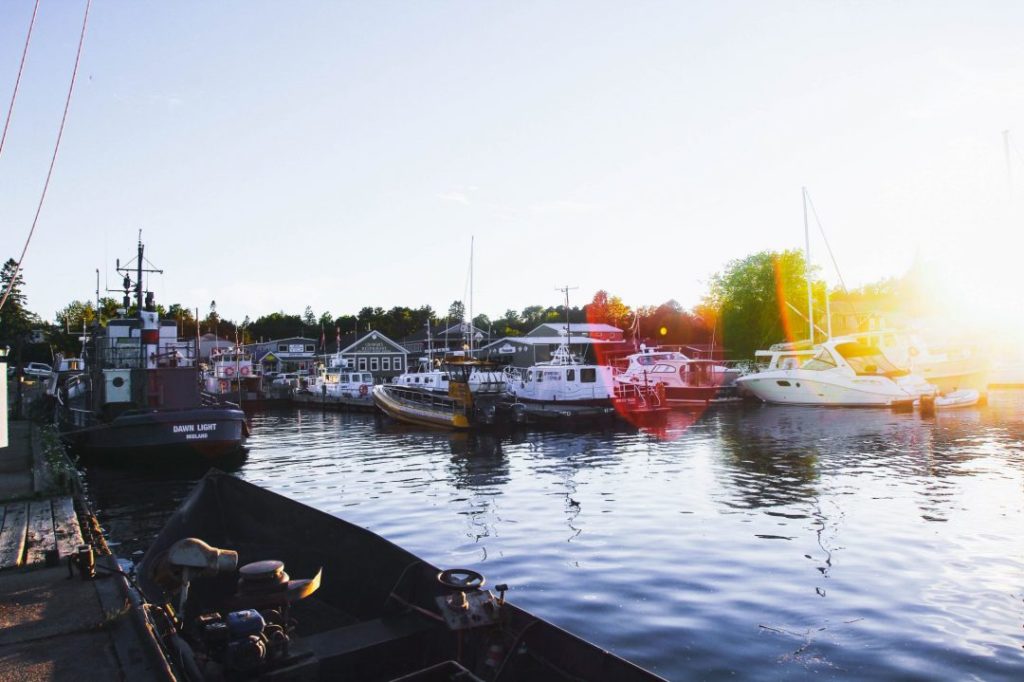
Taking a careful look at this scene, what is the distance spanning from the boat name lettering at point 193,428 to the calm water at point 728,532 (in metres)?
1.63

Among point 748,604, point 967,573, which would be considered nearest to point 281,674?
point 748,604

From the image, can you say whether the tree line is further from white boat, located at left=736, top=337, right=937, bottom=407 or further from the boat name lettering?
the boat name lettering

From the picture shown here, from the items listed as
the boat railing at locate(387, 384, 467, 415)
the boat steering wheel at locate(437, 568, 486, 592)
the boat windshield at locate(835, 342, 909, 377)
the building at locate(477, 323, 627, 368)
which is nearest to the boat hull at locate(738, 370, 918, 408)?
the boat windshield at locate(835, 342, 909, 377)

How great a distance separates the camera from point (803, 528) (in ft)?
44.8

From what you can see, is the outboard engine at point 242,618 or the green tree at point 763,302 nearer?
the outboard engine at point 242,618

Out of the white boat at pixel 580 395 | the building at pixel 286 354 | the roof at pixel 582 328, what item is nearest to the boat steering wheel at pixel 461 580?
the white boat at pixel 580 395

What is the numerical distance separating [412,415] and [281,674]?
112 feet

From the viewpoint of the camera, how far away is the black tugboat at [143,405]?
21859mm

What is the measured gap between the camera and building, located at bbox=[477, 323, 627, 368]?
73000mm

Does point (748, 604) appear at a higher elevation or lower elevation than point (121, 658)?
lower

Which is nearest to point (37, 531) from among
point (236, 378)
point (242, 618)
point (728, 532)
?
point (242, 618)

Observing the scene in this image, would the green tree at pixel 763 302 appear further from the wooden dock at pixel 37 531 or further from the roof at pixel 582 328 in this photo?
the wooden dock at pixel 37 531

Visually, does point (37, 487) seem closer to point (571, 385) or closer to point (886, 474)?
point (886, 474)

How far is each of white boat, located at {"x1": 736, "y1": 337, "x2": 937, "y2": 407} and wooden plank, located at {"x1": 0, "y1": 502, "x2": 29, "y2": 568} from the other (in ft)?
135
